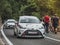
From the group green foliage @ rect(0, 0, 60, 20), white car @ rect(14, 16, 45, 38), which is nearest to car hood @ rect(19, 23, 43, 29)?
white car @ rect(14, 16, 45, 38)

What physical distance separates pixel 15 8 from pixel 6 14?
10.3 metres

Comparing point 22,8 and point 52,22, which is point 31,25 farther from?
point 22,8

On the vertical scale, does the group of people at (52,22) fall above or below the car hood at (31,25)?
below

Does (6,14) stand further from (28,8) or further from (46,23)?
(46,23)

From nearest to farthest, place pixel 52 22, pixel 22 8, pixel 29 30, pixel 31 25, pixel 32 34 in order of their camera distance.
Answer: pixel 32 34
pixel 29 30
pixel 31 25
pixel 52 22
pixel 22 8

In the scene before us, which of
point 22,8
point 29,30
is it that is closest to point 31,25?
point 29,30

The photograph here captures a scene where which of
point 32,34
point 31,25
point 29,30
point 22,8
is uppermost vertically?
point 31,25

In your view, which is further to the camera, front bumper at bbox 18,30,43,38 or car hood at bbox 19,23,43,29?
car hood at bbox 19,23,43,29

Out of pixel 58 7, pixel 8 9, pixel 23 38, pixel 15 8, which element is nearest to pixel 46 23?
pixel 58 7

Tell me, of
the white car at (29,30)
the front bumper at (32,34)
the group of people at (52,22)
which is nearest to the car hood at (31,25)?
the white car at (29,30)

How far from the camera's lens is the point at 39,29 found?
2408cm

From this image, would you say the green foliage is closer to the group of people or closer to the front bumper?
the group of people

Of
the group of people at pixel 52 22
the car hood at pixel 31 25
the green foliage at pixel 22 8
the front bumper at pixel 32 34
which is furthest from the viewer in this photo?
the green foliage at pixel 22 8

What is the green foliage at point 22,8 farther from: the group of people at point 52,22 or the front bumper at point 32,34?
the front bumper at point 32,34
